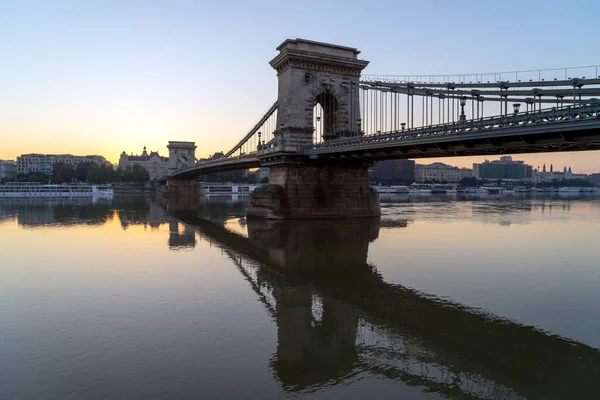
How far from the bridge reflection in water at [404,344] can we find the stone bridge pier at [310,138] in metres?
18.6

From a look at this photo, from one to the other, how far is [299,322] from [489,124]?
13.9 metres

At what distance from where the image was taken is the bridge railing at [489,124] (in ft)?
52.2

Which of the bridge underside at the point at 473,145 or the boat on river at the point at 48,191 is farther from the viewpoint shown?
the boat on river at the point at 48,191

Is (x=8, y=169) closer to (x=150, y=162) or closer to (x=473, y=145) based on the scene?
(x=150, y=162)

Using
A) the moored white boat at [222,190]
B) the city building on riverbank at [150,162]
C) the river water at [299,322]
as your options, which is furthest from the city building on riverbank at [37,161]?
the river water at [299,322]

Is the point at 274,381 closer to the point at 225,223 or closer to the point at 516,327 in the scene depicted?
the point at 516,327

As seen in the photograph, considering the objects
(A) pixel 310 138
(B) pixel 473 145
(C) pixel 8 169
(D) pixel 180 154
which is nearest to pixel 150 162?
(D) pixel 180 154

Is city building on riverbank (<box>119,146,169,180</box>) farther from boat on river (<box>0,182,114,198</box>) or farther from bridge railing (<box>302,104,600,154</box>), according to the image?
bridge railing (<box>302,104,600,154</box>)

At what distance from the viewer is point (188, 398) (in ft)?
24.1

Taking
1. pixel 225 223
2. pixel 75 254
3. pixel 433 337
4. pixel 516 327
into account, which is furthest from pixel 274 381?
pixel 225 223

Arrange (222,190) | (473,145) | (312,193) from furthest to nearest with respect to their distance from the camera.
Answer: (222,190), (312,193), (473,145)

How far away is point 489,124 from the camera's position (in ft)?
66.1

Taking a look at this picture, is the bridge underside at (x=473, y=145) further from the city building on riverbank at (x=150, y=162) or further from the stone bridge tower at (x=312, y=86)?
the city building on riverbank at (x=150, y=162)

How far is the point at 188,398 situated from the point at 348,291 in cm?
797
